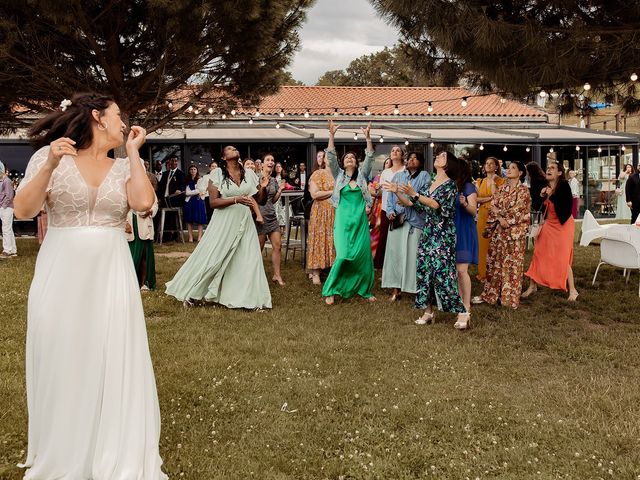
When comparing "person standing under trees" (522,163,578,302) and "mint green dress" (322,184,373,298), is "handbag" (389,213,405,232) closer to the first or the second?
"mint green dress" (322,184,373,298)

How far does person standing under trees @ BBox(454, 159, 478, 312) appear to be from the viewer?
6.73 meters

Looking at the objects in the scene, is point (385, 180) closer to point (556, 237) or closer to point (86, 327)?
point (556, 237)

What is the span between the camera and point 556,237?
809 centimetres

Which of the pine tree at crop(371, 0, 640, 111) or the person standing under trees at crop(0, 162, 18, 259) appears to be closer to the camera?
the pine tree at crop(371, 0, 640, 111)

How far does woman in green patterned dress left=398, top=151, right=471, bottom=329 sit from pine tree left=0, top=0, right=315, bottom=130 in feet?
21.0

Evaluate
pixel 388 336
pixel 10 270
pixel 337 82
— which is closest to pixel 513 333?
pixel 388 336

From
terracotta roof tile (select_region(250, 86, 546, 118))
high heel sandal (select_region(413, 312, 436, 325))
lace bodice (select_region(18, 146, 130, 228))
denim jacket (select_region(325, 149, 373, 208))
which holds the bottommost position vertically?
high heel sandal (select_region(413, 312, 436, 325))

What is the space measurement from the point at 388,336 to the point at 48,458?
12.2 ft

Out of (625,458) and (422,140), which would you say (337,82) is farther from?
(625,458)

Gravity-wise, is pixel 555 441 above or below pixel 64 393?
below

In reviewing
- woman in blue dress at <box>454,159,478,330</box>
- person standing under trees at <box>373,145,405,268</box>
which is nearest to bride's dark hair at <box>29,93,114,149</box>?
woman in blue dress at <box>454,159,478,330</box>

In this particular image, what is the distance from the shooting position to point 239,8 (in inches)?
453

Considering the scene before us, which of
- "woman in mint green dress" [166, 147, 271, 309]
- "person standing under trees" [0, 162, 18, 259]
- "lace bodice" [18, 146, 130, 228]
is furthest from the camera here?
"person standing under trees" [0, 162, 18, 259]

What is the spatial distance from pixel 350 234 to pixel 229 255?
5.00ft
